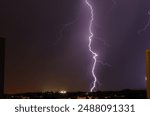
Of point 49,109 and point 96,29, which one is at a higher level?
point 96,29

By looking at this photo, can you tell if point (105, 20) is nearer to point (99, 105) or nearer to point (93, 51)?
point (93, 51)

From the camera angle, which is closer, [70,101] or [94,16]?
[70,101]

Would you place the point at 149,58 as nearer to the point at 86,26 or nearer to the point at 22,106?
the point at 22,106

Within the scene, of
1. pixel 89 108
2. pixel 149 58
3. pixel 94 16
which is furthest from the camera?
pixel 94 16

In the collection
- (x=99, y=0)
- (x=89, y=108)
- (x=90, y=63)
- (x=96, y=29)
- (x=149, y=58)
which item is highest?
(x=99, y=0)

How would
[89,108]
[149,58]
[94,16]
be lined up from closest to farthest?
[89,108]
[149,58]
[94,16]

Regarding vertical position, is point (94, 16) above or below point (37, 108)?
above

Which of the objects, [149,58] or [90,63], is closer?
[149,58]

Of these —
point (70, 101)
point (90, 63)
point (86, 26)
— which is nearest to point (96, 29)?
point (86, 26)

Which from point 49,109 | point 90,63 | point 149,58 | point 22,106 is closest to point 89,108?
point 49,109
